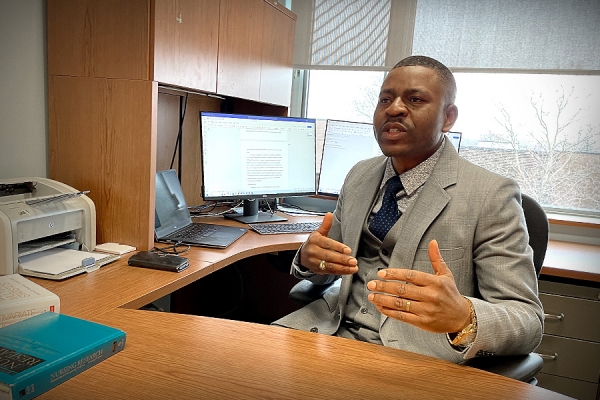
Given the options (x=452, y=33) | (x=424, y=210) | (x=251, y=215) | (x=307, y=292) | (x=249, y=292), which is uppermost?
(x=452, y=33)

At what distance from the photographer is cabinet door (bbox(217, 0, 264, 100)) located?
1987mm

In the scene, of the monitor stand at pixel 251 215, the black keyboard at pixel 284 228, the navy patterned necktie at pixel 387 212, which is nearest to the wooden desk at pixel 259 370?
the navy patterned necktie at pixel 387 212

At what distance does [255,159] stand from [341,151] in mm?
536

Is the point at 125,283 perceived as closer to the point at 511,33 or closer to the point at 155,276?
the point at 155,276

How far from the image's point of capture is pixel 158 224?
179cm

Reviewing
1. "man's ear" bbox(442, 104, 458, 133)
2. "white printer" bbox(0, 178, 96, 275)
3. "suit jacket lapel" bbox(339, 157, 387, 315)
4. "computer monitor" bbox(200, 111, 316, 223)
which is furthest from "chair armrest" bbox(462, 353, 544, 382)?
"computer monitor" bbox(200, 111, 316, 223)

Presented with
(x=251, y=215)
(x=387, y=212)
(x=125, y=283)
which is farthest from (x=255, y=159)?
(x=125, y=283)

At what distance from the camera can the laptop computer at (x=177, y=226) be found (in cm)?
178

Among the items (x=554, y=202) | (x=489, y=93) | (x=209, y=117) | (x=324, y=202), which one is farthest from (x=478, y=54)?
(x=209, y=117)

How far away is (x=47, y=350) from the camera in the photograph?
0.82 meters

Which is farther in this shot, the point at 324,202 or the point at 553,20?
the point at 324,202

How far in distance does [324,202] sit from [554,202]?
1.31 meters

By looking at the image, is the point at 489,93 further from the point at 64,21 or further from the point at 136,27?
the point at 64,21

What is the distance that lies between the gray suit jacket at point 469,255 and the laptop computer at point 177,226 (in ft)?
1.62
